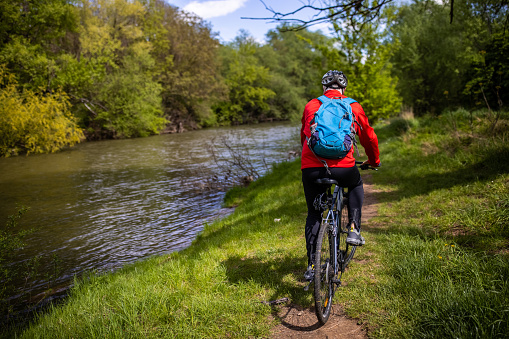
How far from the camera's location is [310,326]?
9.73ft

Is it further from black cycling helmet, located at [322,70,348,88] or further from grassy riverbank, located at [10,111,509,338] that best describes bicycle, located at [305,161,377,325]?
black cycling helmet, located at [322,70,348,88]

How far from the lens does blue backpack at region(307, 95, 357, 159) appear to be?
2.73 metres

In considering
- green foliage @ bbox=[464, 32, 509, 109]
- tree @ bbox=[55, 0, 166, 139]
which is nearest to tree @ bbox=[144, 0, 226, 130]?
tree @ bbox=[55, 0, 166, 139]

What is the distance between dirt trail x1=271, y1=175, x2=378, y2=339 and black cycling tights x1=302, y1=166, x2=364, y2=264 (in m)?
0.61

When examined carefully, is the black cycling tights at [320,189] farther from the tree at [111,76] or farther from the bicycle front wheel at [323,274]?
the tree at [111,76]

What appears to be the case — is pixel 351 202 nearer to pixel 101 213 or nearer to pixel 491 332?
pixel 491 332

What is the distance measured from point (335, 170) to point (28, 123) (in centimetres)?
2243

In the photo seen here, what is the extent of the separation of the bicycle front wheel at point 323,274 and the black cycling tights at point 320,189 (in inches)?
6.0

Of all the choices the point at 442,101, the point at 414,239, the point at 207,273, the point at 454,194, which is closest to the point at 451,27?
the point at 442,101

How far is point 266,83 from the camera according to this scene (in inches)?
2014

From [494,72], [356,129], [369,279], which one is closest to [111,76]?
[494,72]

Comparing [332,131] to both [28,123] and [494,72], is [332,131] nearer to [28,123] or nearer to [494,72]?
[494,72]

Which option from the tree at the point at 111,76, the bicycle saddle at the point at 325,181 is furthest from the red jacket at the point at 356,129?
the tree at the point at 111,76

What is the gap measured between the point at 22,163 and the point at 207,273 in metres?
18.6
